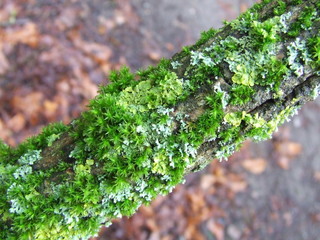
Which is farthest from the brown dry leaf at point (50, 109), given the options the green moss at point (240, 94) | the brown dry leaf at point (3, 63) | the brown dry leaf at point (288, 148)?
the brown dry leaf at point (288, 148)

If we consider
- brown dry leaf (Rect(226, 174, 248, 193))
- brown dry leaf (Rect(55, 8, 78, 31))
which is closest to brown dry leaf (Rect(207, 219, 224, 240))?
brown dry leaf (Rect(226, 174, 248, 193))

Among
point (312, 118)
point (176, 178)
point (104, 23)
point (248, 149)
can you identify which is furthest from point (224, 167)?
point (176, 178)

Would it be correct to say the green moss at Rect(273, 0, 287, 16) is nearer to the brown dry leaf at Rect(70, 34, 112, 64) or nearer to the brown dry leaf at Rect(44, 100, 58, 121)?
the brown dry leaf at Rect(44, 100, 58, 121)

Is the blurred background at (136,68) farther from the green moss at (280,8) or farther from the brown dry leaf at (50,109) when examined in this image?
the green moss at (280,8)

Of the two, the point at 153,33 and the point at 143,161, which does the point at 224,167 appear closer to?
the point at 153,33

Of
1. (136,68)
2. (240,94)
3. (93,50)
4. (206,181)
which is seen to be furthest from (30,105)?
(240,94)

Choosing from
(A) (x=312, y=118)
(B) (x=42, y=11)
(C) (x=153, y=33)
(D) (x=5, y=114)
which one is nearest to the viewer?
(D) (x=5, y=114)

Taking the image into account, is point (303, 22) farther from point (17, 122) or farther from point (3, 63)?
point (3, 63)
